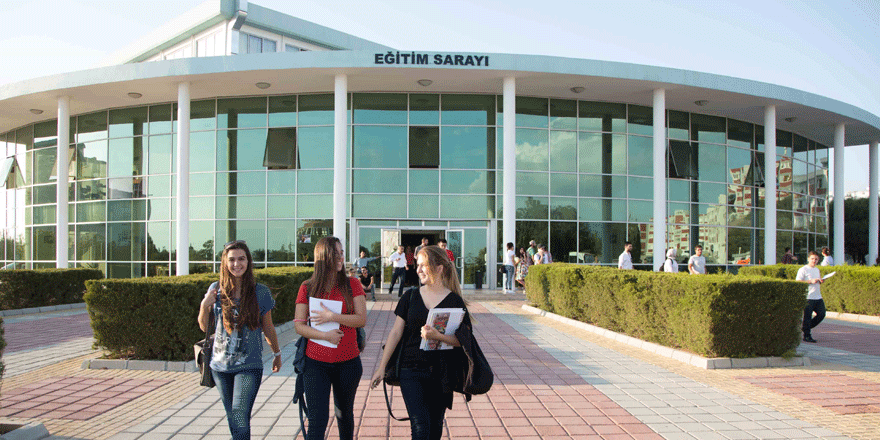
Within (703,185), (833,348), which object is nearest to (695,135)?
(703,185)

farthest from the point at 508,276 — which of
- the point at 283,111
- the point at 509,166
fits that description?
the point at 283,111

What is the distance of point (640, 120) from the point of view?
2325cm

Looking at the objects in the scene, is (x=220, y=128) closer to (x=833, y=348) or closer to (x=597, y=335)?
(x=597, y=335)

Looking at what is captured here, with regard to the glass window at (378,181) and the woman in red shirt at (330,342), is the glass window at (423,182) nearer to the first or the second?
the glass window at (378,181)

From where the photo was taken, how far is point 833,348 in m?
9.98

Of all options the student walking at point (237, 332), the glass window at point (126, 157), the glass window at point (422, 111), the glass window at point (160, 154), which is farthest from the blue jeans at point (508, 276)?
the student walking at point (237, 332)

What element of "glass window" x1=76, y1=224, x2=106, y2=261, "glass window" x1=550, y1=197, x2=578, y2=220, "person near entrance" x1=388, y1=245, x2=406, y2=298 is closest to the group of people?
"person near entrance" x1=388, y1=245, x2=406, y2=298

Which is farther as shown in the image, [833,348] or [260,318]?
[833,348]

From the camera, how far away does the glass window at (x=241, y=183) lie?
22094 millimetres

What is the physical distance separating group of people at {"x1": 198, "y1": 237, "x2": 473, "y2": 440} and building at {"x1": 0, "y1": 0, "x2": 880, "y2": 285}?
15.8 meters

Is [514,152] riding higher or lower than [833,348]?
higher

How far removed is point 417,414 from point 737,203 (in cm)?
2477

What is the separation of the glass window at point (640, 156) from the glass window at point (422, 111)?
7665 mm

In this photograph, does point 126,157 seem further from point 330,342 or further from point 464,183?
point 330,342
